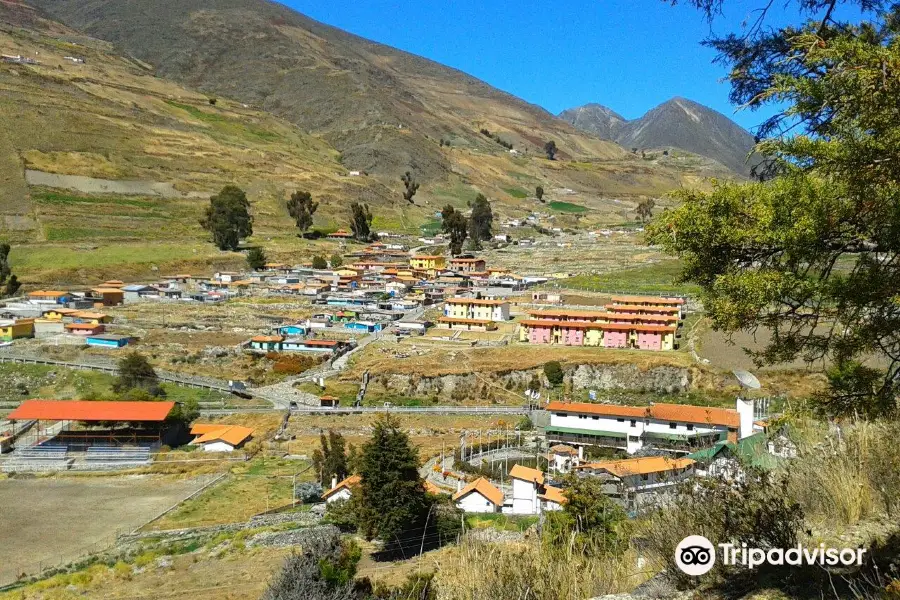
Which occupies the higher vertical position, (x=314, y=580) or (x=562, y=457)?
(x=314, y=580)

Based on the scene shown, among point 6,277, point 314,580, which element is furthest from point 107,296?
point 314,580

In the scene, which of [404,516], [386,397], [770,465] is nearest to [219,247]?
[386,397]

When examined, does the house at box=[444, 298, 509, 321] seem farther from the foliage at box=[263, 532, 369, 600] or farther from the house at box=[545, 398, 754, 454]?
the foliage at box=[263, 532, 369, 600]

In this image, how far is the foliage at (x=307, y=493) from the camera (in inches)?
729

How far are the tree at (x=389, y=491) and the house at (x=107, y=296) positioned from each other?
39.3m

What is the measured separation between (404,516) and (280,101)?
152 metres

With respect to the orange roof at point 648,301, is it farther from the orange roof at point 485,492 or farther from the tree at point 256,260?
the tree at point 256,260

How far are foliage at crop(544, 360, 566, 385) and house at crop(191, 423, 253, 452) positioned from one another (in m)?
13.3

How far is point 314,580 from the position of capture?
25.2 ft

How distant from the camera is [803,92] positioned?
394 cm

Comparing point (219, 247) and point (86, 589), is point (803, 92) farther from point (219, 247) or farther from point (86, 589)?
point (219, 247)

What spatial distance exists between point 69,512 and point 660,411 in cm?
1923

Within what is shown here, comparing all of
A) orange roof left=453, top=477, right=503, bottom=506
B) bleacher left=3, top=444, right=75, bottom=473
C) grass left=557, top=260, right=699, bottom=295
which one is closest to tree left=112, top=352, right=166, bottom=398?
bleacher left=3, top=444, right=75, bottom=473

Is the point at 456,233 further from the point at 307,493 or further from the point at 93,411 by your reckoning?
the point at 307,493
